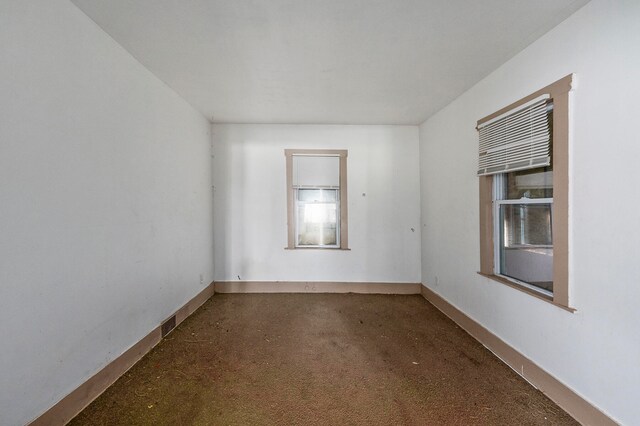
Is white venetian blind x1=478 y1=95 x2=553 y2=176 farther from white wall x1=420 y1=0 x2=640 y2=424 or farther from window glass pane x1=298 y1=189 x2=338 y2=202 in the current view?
window glass pane x1=298 y1=189 x2=338 y2=202

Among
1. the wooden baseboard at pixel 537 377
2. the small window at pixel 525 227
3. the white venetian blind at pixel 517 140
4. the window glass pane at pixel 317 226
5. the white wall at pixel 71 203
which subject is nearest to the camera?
the white wall at pixel 71 203

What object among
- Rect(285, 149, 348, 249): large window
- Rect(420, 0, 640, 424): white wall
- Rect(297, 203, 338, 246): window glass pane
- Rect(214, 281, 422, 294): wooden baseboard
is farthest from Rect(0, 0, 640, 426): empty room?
Rect(297, 203, 338, 246): window glass pane

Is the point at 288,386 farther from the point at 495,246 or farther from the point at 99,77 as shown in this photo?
the point at 99,77

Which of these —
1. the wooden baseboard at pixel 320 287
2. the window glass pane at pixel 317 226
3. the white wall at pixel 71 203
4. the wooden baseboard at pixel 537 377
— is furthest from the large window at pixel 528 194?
the white wall at pixel 71 203

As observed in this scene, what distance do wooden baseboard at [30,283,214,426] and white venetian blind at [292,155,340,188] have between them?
2.90 m

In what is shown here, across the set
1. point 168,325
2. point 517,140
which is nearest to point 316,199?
point 168,325

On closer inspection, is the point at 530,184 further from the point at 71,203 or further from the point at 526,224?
the point at 71,203

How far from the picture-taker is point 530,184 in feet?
7.41

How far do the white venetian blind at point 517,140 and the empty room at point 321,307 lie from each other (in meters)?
0.02

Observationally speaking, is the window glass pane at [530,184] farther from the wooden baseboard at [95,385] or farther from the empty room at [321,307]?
the wooden baseboard at [95,385]

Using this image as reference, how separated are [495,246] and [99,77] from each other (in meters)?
4.03

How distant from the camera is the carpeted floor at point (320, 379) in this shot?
1.78 metres

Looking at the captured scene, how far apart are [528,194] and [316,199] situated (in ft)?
9.40

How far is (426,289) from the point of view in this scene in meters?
4.04
